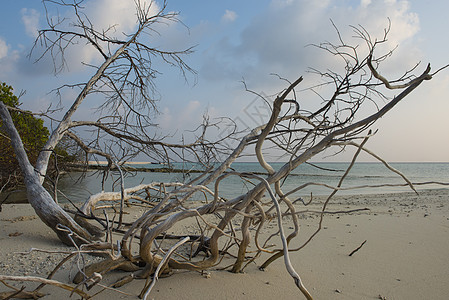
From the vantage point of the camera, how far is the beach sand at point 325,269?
2.21m

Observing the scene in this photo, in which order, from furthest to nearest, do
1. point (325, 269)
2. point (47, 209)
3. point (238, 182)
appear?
point (238, 182)
point (47, 209)
point (325, 269)

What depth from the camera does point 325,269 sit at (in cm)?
280

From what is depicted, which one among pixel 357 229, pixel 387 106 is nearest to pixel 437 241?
pixel 357 229

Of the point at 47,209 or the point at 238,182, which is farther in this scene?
the point at 238,182

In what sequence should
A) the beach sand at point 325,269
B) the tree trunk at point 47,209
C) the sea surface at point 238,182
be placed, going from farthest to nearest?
the sea surface at point 238,182 < the tree trunk at point 47,209 < the beach sand at point 325,269

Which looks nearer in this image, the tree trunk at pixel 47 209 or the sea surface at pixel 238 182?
the tree trunk at pixel 47 209

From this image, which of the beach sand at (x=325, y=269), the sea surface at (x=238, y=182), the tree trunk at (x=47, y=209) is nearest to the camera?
the beach sand at (x=325, y=269)

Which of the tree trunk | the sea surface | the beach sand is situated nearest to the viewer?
the beach sand

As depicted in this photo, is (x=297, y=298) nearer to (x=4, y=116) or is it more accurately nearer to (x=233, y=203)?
(x=233, y=203)

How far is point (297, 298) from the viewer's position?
7.09 feet

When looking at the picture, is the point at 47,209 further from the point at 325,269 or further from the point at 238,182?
the point at 238,182

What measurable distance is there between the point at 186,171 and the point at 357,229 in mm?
2589

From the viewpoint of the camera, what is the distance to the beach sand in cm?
221

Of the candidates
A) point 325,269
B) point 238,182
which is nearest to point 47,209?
point 325,269
